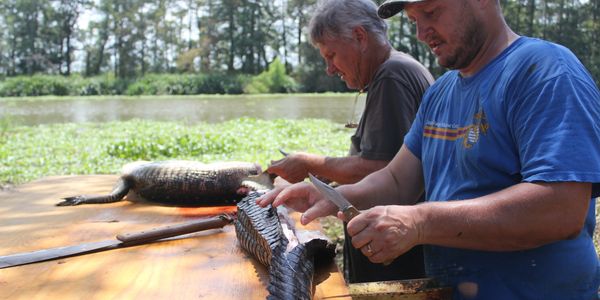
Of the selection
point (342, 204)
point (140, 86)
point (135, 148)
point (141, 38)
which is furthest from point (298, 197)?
point (141, 38)

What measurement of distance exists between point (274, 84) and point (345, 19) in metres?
31.4

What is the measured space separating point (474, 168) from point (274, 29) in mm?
44006

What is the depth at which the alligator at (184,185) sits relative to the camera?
3111mm

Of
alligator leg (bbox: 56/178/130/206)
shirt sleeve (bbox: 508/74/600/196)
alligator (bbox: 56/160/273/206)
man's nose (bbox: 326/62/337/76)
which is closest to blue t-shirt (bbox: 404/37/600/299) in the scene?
shirt sleeve (bbox: 508/74/600/196)

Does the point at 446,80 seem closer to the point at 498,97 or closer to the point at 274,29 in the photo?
the point at 498,97

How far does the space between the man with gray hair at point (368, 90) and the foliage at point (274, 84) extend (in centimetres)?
3107

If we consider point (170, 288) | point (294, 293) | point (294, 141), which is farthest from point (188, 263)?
point (294, 141)

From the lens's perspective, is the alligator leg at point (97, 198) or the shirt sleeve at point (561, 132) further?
the alligator leg at point (97, 198)

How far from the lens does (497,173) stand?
161cm

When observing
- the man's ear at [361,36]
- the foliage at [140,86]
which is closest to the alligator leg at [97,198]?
the man's ear at [361,36]

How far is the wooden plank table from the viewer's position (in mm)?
1708

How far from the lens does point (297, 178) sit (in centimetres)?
302

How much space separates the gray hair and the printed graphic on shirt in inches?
37.4

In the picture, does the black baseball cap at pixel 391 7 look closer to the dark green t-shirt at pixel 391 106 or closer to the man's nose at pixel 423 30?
the man's nose at pixel 423 30
